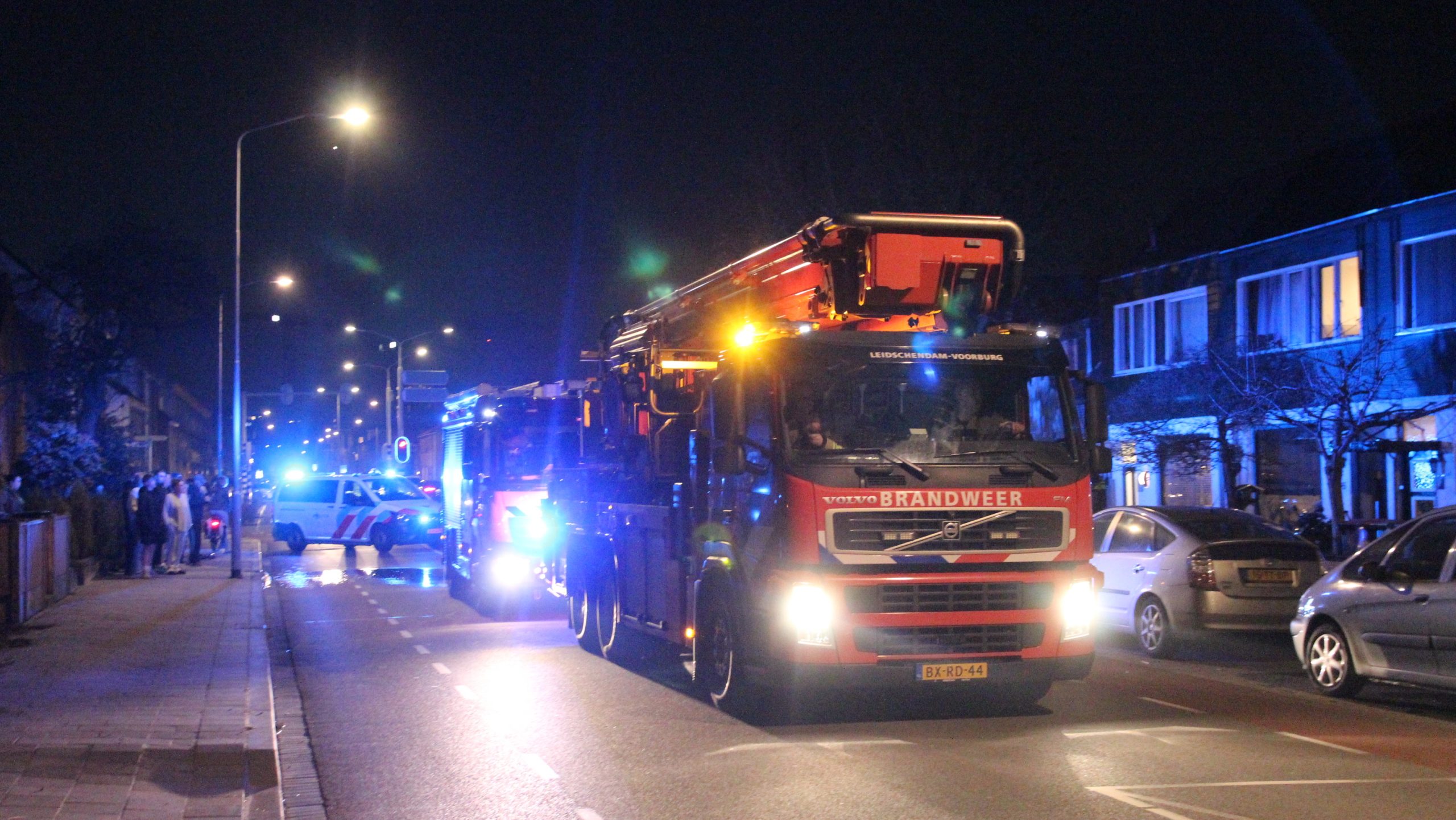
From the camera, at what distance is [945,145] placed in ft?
91.5

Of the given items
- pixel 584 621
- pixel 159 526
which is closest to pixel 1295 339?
pixel 584 621

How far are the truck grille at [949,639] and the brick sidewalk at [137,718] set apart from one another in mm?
3838

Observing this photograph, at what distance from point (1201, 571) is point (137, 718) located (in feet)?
30.9

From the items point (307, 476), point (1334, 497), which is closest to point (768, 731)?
point (1334, 497)

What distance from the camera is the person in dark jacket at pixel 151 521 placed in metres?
24.7

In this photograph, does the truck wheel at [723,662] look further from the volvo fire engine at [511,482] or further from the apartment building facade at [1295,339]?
the apartment building facade at [1295,339]

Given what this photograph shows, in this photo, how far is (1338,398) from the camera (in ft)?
65.8

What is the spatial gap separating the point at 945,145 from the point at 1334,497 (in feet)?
36.4

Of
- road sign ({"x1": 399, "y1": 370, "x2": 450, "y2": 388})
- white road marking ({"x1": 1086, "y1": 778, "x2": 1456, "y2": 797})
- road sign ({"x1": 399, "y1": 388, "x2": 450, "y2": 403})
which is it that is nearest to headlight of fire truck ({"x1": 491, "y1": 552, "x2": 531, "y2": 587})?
white road marking ({"x1": 1086, "y1": 778, "x2": 1456, "y2": 797})

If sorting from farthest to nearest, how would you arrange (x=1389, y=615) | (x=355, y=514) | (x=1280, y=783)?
(x=355, y=514) < (x=1389, y=615) < (x=1280, y=783)

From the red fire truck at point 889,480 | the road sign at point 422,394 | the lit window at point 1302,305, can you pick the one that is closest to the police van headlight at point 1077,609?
the red fire truck at point 889,480

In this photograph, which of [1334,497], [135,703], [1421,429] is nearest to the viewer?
[135,703]

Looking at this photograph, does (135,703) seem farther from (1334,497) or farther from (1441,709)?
(1334,497)

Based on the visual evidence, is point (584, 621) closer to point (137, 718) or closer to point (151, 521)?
point (137, 718)
